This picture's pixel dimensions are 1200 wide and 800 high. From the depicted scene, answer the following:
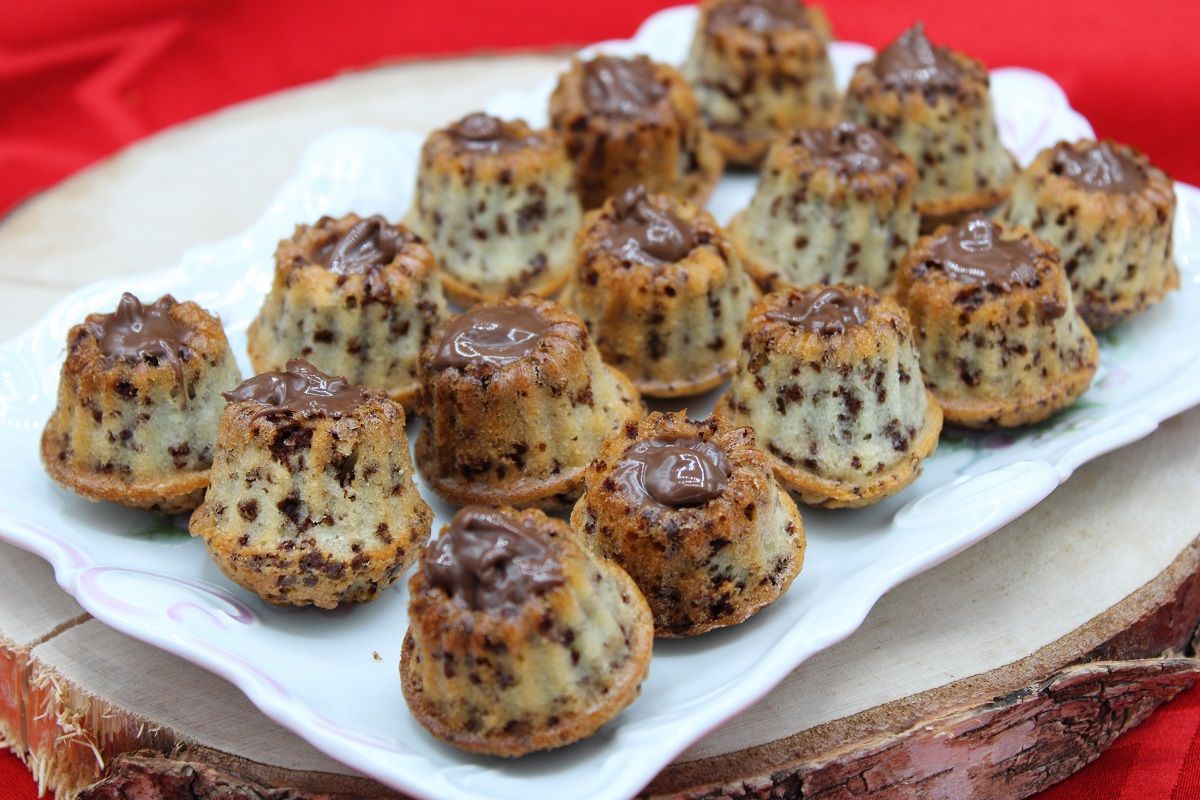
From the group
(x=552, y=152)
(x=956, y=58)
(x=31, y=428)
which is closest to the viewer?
(x=31, y=428)

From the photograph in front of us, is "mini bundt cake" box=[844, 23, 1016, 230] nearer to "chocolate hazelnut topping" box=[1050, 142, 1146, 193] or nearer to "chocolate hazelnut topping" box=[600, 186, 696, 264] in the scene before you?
"chocolate hazelnut topping" box=[1050, 142, 1146, 193]

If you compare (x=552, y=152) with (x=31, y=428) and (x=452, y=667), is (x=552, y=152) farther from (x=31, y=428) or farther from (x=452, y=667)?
(x=452, y=667)

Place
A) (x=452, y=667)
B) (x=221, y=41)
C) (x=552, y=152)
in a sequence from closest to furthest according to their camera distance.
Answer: (x=452, y=667) < (x=552, y=152) < (x=221, y=41)

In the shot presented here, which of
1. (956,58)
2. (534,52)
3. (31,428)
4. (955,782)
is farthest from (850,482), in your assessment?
(534,52)

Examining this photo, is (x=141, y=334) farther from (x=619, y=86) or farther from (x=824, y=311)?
(x=619, y=86)

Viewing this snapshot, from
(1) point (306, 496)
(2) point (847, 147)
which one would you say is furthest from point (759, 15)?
(1) point (306, 496)

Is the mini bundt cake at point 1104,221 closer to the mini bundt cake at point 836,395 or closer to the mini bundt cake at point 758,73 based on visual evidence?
the mini bundt cake at point 836,395

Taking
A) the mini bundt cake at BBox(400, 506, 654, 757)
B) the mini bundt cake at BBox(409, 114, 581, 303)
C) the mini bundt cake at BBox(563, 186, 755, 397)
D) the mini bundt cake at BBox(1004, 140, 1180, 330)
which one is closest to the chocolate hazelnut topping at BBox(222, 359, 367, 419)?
the mini bundt cake at BBox(400, 506, 654, 757)
